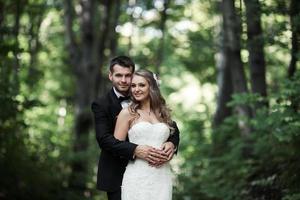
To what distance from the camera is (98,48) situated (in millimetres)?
15594

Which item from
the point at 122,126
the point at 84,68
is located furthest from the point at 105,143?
the point at 84,68

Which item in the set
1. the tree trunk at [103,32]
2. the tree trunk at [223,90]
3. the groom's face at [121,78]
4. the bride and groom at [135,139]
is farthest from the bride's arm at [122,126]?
the tree trunk at [103,32]

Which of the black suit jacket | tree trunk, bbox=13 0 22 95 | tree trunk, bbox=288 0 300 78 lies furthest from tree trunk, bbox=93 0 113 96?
the black suit jacket

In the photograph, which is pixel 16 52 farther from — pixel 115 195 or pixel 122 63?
pixel 115 195

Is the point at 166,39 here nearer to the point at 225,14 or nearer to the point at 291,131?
the point at 225,14

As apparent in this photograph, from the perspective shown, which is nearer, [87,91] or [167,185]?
[167,185]

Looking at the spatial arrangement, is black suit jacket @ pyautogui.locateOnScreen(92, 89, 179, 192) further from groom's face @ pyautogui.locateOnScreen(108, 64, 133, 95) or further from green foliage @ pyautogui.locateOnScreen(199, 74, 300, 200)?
green foliage @ pyautogui.locateOnScreen(199, 74, 300, 200)

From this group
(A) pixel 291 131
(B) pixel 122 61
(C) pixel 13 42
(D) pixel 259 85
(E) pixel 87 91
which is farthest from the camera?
(E) pixel 87 91

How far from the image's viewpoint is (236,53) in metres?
10.4

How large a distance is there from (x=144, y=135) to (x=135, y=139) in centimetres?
11

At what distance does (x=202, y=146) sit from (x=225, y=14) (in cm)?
447

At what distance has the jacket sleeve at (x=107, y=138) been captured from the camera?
5410 millimetres

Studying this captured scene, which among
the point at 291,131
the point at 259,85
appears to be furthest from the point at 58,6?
the point at 291,131

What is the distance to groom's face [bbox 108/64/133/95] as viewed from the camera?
5805 mm
